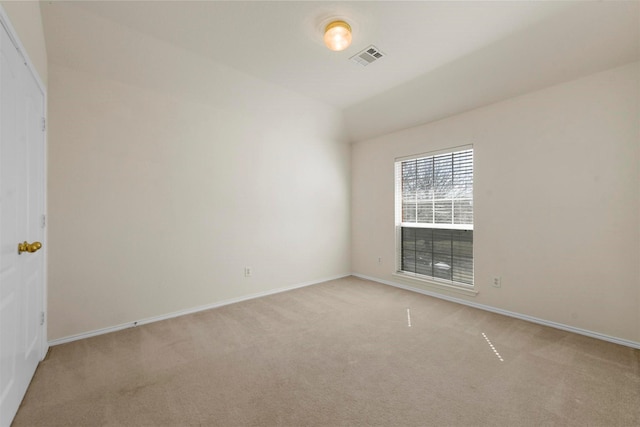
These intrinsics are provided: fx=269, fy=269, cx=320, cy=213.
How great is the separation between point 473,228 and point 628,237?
1332 mm

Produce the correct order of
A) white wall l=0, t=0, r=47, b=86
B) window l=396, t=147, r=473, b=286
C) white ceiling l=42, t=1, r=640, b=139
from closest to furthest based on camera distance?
white wall l=0, t=0, r=47, b=86
white ceiling l=42, t=1, r=640, b=139
window l=396, t=147, r=473, b=286

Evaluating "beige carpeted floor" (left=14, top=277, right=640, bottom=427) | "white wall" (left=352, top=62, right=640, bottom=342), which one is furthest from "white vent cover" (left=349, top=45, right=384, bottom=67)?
"beige carpeted floor" (left=14, top=277, right=640, bottom=427)

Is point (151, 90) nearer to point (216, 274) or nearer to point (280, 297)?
point (216, 274)

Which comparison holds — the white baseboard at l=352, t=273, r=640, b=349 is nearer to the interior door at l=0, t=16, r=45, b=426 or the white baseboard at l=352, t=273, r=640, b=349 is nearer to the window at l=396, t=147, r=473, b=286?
the window at l=396, t=147, r=473, b=286

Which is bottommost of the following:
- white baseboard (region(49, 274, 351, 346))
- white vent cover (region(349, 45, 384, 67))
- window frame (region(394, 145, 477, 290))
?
white baseboard (region(49, 274, 351, 346))

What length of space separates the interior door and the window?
4.18 meters

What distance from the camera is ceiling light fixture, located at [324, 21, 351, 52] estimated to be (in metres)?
2.30

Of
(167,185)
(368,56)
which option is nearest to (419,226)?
(368,56)

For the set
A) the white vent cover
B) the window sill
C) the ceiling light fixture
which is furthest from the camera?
the window sill

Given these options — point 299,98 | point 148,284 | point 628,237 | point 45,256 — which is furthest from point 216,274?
point 628,237

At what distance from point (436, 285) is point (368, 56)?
3110mm

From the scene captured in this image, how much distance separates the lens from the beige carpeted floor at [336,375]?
163 cm

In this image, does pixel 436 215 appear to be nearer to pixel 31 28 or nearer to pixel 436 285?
pixel 436 285

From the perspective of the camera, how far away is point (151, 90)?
2.99m
